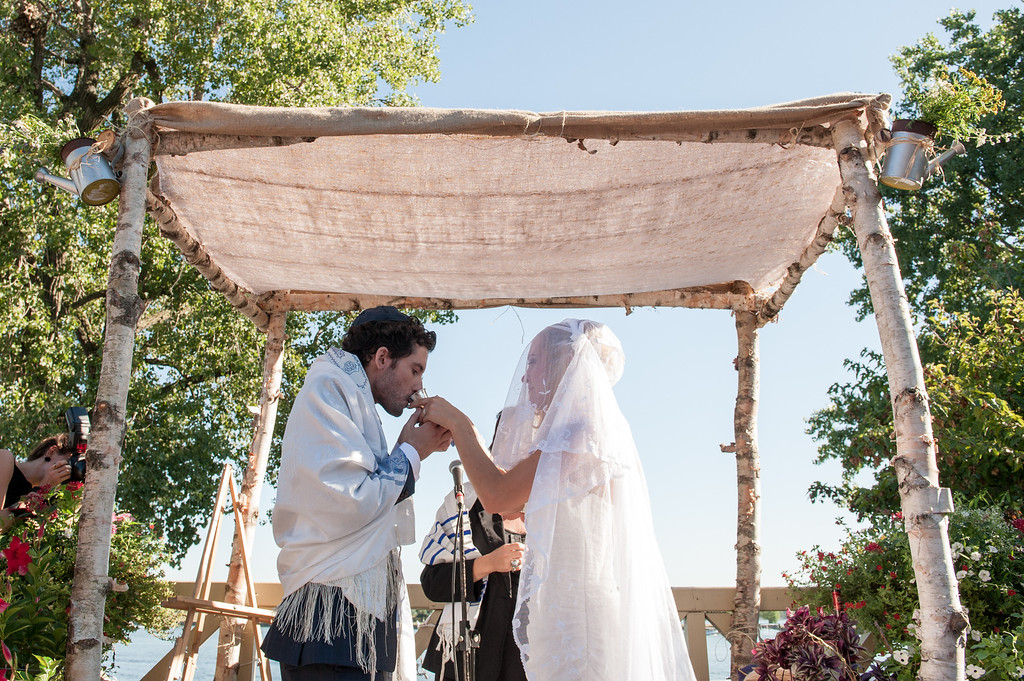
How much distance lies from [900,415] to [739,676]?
2.01 meters

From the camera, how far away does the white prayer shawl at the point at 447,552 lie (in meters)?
2.90

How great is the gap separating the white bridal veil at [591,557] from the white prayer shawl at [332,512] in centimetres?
43

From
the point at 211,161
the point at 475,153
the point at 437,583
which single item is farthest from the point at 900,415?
the point at 211,161

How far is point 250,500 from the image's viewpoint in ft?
16.9

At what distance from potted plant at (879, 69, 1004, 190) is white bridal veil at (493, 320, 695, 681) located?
1.45m

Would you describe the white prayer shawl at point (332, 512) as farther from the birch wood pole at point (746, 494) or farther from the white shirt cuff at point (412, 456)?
the birch wood pole at point (746, 494)

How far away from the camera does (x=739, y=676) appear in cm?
430

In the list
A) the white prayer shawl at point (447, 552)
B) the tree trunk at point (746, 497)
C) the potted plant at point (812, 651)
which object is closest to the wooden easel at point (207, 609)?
the white prayer shawl at point (447, 552)

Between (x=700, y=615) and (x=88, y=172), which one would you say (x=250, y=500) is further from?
(x=700, y=615)

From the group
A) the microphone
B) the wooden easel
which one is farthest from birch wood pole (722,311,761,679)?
the microphone

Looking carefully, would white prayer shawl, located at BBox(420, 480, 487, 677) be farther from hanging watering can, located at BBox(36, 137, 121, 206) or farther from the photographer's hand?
the photographer's hand

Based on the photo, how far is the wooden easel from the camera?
4.18 meters

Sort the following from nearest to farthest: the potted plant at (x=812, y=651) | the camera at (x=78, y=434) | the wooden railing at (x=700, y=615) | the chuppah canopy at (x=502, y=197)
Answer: the potted plant at (x=812, y=651)
the chuppah canopy at (x=502, y=197)
the camera at (x=78, y=434)
the wooden railing at (x=700, y=615)

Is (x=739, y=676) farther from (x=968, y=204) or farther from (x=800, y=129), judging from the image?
(x=968, y=204)
